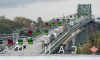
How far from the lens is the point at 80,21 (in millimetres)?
127000

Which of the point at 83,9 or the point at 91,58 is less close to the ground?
the point at 83,9

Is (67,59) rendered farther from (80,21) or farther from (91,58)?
(80,21)

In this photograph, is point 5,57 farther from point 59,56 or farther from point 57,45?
point 57,45

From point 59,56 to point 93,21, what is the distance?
11289cm

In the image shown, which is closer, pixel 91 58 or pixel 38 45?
pixel 91 58

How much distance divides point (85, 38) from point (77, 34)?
689 centimetres

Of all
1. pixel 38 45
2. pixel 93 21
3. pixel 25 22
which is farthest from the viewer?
pixel 25 22

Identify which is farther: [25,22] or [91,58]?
[25,22]

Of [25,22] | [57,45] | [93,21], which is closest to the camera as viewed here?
[57,45]

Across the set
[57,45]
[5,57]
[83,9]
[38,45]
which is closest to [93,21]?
[83,9]

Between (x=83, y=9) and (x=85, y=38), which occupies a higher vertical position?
(x=83, y=9)

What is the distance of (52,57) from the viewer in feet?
78.8

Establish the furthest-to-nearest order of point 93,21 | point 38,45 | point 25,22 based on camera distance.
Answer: point 25,22 → point 93,21 → point 38,45

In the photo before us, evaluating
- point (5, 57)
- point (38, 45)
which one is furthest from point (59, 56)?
point (38, 45)
